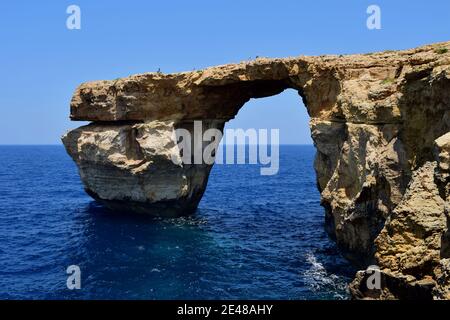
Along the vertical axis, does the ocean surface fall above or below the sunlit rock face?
below

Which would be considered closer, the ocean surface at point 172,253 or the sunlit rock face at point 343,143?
the sunlit rock face at point 343,143

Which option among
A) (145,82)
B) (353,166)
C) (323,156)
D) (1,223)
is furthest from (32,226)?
(353,166)

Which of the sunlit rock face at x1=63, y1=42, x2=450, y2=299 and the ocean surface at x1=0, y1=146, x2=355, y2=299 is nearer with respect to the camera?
the sunlit rock face at x1=63, y1=42, x2=450, y2=299

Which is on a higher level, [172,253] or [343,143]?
[343,143]

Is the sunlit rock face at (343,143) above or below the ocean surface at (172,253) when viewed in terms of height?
above
